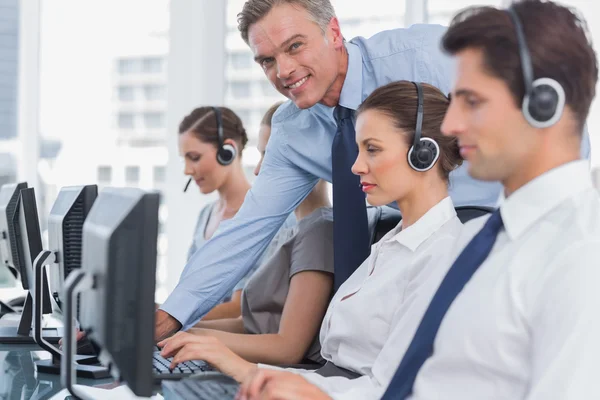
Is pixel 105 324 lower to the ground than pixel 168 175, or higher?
higher

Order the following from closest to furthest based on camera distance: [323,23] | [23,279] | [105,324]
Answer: [105,324], [323,23], [23,279]

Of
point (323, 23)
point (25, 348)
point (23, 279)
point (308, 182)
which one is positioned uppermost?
point (323, 23)

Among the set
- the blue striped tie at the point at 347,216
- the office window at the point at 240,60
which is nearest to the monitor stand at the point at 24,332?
the blue striped tie at the point at 347,216

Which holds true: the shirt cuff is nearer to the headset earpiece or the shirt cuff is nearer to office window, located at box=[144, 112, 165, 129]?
the headset earpiece

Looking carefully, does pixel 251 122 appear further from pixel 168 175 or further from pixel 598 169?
pixel 598 169

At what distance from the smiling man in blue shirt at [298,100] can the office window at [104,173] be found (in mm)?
2864

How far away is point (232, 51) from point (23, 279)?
264cm

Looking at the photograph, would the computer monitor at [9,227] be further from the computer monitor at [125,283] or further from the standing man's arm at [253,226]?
the computer monitor at [125,283]

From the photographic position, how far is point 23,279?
210cm

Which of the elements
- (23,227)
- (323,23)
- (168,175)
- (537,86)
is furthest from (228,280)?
(168,175)

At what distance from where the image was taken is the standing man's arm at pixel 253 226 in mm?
2016

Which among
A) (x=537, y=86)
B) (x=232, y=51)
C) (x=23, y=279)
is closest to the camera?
(x=537, y=86)

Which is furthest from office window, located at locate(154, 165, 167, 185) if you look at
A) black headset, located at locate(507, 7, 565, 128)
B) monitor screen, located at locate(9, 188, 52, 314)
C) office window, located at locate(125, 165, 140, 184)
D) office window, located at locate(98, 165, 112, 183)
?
black headset, located at locate(507, 7, 565, 128)

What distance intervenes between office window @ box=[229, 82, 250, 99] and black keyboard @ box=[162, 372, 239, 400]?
3226mm
